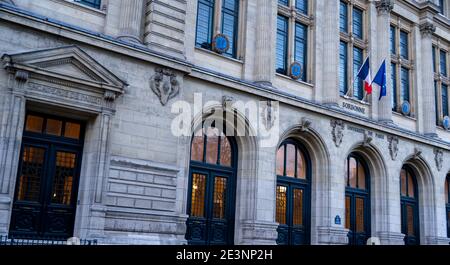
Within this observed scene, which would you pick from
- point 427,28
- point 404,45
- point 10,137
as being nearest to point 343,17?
point 404,45

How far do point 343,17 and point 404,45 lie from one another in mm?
6126

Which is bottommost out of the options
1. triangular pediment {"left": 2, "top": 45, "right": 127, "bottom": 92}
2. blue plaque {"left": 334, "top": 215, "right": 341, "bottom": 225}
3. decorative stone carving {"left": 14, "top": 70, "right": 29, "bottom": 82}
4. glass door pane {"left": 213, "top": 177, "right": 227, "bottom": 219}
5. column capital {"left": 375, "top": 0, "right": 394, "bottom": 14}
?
blue plaque {"left": 334, "top": 215, "right": 341, "bottom": 225}

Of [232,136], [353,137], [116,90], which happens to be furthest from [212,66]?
[353,137]

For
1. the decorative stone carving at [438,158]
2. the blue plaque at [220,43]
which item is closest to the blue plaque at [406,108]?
the decorative stone carving at [438,158]

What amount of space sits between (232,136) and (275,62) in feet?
13.6

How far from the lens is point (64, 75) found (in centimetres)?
1573

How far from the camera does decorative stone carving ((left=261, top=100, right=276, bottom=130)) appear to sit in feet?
70.0

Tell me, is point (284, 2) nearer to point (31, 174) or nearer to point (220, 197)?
point (220, 197)

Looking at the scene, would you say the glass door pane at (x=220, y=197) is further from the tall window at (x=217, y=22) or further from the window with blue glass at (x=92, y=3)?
the window with blue glass at (x=92, y=3)

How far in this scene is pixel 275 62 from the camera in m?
22.7

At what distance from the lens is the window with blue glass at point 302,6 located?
24773mm

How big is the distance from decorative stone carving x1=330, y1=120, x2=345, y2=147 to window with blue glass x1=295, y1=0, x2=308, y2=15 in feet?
19.1

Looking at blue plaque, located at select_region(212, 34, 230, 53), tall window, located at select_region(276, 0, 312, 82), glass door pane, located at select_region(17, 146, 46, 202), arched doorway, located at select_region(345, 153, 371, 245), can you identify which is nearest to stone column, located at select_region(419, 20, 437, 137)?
arched doorway, located at select_region(345, 153, 371, 245)

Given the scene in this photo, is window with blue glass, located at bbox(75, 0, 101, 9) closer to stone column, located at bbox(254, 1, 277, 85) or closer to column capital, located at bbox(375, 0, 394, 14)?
stone column, located at bbox(254, 1, 277, 85)
